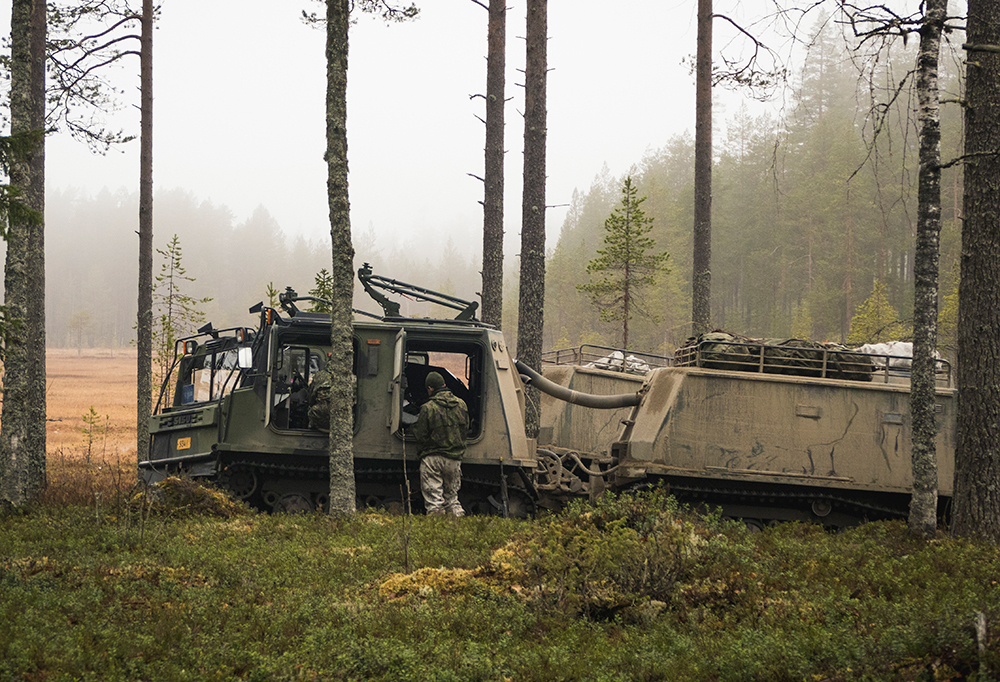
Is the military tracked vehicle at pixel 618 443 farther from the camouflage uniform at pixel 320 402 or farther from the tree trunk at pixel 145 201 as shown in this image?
the tree trunk at pixel 145 201

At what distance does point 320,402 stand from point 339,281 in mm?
1910

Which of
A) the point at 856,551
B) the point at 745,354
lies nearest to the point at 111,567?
the point at 856,551

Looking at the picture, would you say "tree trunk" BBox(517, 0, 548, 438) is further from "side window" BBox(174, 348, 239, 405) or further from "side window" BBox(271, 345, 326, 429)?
"side window" BBox(174, 348, 239, 405)

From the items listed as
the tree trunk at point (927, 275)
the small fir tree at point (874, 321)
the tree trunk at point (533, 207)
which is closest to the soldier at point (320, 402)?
the tree trunk at point (533, 207)

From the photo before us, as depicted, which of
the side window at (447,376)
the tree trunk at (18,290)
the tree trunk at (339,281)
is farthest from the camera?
the side window at (447,376)

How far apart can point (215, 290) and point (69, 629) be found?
154328 millimetres

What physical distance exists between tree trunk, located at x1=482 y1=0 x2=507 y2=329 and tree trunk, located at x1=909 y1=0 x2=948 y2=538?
29.8 feet

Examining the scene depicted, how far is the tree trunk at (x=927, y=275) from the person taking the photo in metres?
8.70

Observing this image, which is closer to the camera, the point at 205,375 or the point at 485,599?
the point at 485,599

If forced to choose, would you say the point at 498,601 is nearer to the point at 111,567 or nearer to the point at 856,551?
the point at 111,567

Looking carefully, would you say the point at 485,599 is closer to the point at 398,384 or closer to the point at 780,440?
the point at 398,384

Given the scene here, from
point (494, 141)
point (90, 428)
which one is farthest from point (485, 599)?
point (90, 428)

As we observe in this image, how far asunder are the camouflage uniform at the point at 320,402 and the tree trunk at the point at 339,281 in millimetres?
879

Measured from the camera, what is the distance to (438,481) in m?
11.0
